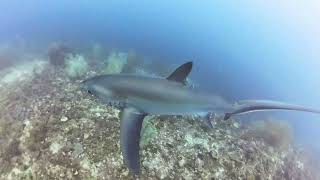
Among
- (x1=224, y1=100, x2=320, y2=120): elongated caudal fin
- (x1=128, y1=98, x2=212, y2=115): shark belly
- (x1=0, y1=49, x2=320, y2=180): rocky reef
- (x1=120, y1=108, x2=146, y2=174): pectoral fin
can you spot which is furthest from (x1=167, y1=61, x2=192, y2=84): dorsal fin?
(x1=0, y1=49, x2=320, y2=180): rocky reef

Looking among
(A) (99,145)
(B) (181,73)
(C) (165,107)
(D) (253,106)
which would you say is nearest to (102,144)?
(A) (99,145)

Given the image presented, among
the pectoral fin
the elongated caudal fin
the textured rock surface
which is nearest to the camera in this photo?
the pectoral fin

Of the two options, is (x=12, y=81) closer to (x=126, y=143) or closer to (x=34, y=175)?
(x=34, y=175)

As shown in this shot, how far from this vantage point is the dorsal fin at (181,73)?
4977 mm

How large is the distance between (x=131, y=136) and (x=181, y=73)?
0.97 metres

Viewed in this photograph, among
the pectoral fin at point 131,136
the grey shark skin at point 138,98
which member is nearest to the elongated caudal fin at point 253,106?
the grey shark skin at point 138,98

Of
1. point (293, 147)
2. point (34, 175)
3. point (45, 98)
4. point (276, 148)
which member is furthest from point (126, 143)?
point (293, 147)

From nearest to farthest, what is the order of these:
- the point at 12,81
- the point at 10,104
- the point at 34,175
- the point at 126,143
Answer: the point at 126,143 → the point at 34,175 → the point at 10,104 → the point at 12,81

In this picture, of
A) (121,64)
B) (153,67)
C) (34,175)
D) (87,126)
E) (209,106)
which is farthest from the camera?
(153,67)

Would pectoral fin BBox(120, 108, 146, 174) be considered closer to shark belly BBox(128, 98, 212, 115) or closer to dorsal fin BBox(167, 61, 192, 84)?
shark belly BBox(128, 98, 212, 115)

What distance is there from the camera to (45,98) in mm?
7574

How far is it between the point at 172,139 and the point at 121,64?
3371 mm

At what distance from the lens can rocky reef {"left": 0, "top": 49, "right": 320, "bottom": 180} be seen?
620 centimetres

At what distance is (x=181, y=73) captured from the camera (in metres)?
5.00
